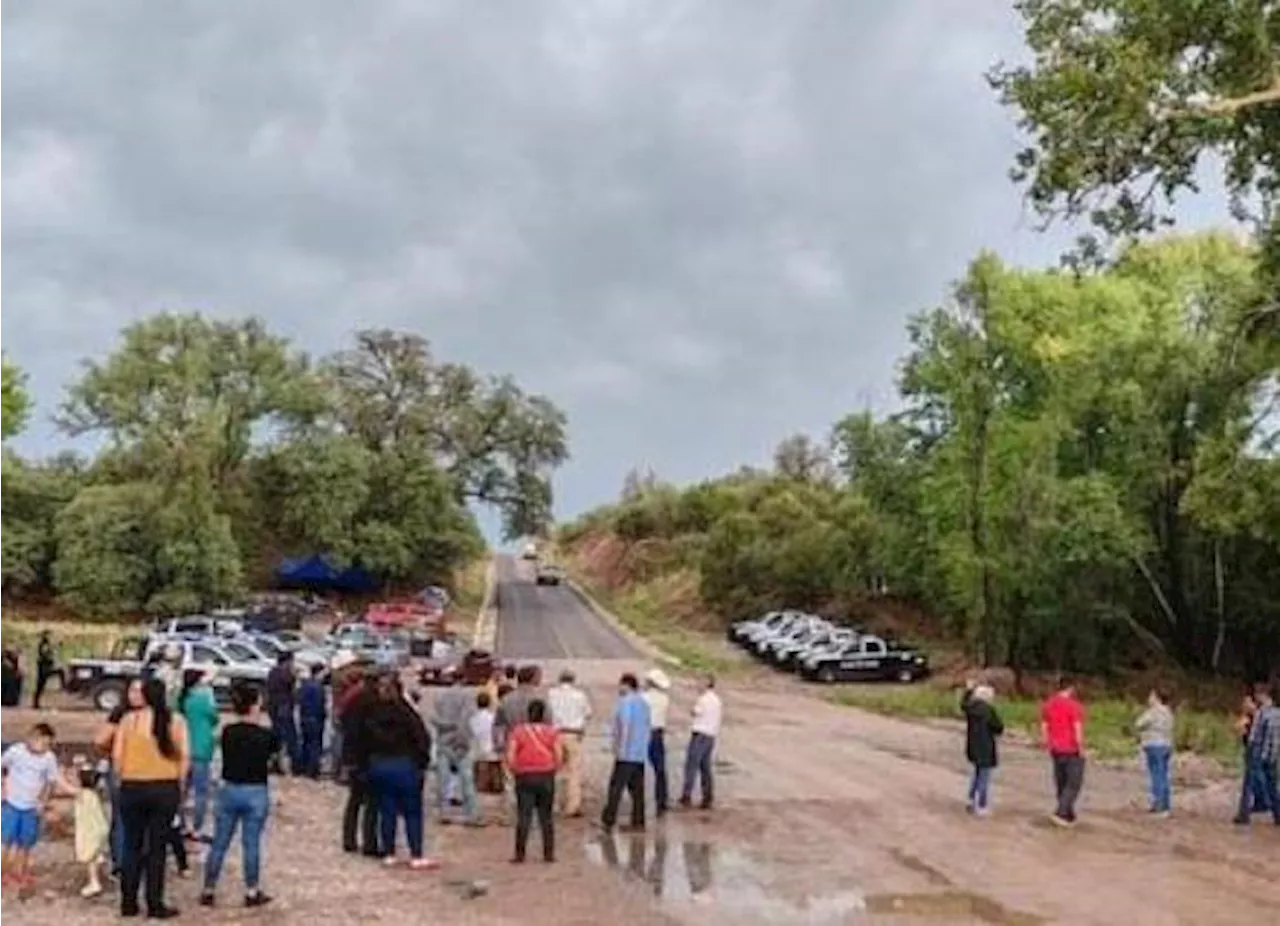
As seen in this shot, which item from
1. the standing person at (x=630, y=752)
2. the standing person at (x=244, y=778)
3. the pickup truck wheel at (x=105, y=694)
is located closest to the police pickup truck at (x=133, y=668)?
the pickup truck wheel at (x=105, y=694)

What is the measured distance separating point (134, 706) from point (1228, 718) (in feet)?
120

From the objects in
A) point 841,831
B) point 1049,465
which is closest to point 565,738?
point 841,831

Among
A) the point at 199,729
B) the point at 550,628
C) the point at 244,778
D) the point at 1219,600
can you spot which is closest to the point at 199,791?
the point at 199,729

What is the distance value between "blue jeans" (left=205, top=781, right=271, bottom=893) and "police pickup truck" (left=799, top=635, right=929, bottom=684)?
1668 inches

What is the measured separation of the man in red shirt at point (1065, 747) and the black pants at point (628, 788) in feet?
16.9

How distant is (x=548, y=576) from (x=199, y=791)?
8909cm

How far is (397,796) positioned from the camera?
15.6 meters

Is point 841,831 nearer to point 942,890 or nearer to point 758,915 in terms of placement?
point 942,890

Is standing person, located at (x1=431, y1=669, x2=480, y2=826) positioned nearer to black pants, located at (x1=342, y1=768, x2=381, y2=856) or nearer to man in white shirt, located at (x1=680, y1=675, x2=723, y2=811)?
black pants, located at (x1=342, y1=768, x2=381, y2=856)

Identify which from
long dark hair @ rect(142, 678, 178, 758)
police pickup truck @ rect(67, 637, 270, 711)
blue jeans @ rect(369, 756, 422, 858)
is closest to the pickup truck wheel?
police pickup truck @ rect(67, 637, 270, 711)

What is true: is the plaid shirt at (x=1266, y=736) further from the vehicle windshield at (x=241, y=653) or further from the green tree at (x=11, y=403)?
the green tree at (x=11, y=403)

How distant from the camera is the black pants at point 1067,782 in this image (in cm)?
2055

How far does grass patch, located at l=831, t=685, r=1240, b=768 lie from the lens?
34.1 metres

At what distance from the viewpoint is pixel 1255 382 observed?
44.3 m
